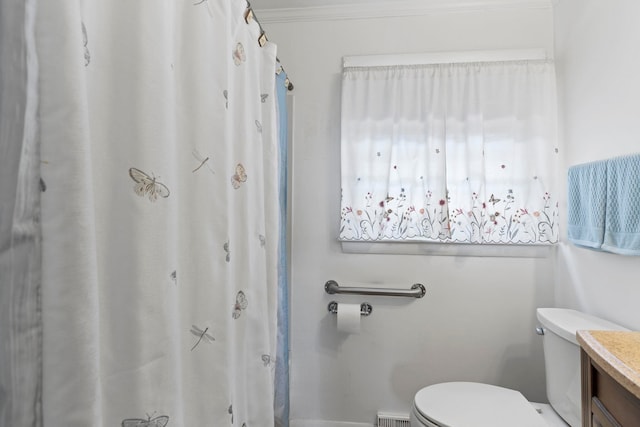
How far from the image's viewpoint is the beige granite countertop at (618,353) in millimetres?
611

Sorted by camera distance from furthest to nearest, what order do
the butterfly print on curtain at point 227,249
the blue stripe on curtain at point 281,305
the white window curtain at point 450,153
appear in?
the white window curtain at point 450,153, the blue stripe on curtain at point 281,305, the butterfly print on curtain at point 227,249

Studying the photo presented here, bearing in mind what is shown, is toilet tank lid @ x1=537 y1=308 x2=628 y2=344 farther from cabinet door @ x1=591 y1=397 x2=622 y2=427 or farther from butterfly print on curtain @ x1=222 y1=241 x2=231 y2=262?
butterfly print on curtain @ x1=222 y1=241 x2=231 y2=262

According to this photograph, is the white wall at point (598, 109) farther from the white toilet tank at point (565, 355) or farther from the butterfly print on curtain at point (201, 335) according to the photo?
the butterfly print on curtain at point (201, 335)

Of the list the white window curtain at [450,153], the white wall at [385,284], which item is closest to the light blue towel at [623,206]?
the white window curtain at [450,153]

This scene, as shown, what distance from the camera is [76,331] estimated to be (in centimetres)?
43

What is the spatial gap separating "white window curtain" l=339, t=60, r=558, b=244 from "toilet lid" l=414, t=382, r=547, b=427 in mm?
659

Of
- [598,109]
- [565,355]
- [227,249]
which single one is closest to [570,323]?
[565,355]

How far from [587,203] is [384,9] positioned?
1339 millimetres

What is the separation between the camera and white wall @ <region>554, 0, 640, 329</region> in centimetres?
110

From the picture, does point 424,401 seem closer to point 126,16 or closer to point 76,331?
point 76,331

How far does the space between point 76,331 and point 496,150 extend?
5.62 ft

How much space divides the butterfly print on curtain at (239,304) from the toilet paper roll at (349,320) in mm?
755

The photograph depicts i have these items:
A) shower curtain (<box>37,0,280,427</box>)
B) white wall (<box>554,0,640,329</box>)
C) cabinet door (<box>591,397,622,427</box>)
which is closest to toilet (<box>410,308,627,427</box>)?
white wall (<box>554,0,640,329</box>)

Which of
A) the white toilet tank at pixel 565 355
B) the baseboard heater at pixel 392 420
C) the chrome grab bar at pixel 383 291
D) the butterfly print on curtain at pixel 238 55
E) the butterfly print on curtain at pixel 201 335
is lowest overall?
the baseboard heater at pixel 392 420
